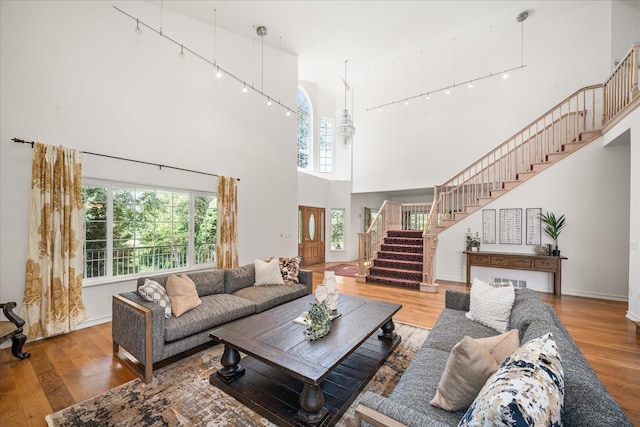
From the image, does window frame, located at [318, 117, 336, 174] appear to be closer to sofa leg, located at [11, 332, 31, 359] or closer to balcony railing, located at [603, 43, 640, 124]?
balcony railing, located at [603, 43, 640, 124]

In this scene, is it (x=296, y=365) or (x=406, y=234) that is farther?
(x=406, y=234)

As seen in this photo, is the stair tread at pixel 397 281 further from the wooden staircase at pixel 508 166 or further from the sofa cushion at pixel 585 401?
the sofa cushion at pixel 585 401

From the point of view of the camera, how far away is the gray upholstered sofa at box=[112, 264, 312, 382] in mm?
2346

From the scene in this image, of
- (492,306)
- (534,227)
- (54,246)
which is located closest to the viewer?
(492,306)

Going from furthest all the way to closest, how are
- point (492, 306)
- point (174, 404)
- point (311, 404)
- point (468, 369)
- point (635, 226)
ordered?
point (635, 226)
point (492, 306)
point (174, 404)
point (311, 404)
point (468, 369)

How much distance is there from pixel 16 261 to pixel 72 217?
0.70 m

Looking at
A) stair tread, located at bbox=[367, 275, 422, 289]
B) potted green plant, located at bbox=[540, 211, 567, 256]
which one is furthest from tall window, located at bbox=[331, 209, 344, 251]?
potted green plant, located at bbox=[540, 211, 567, 256]

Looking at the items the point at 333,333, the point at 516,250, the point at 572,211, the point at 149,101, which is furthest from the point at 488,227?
the point at 149,101

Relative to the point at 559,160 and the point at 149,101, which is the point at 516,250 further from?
the point at 149,101

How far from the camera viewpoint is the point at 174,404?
6.70 ft

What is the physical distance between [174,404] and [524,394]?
2321 mm

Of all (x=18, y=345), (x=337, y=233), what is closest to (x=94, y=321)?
(x=18, y=345)

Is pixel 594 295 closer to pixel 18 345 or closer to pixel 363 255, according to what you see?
pixel 363 255

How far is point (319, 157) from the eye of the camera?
923cm
